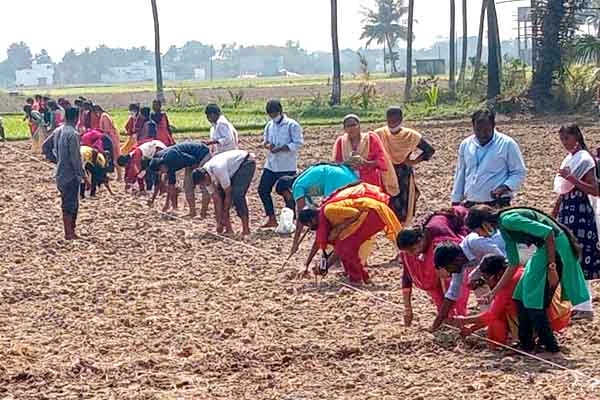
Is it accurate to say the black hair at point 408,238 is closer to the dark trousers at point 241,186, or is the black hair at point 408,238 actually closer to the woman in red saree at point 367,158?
the woman in red saree at point 367,158

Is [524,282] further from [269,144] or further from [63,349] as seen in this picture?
[269,144]

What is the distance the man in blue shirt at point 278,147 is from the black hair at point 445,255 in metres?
5.62

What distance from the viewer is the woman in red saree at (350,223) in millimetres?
9484

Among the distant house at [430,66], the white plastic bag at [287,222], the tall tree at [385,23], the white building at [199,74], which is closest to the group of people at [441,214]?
the white plastic bag at [287,222]

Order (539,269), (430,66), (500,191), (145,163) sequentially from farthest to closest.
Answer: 1. (430,66)
2. (145,163)
3. (500,191)
4. (539,269)

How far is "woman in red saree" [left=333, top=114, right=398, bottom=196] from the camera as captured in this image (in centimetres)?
1076

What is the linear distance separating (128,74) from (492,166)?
512 ft

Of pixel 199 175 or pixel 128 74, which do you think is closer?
pixel 199 175

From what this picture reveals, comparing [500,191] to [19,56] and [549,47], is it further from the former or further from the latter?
[19,56]

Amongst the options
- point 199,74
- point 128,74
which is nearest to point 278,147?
point 128,74

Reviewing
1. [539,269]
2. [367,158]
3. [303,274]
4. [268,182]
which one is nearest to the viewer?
[539,269]

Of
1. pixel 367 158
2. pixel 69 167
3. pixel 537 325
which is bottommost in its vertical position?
pixel 537 325

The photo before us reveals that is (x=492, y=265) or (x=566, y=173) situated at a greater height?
(x=566, y=173)

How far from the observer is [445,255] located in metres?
7.39
